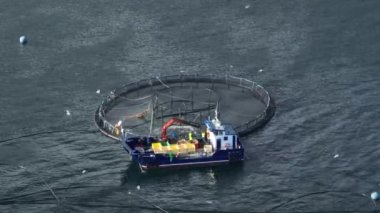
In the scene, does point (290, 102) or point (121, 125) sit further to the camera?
point (290, 102)

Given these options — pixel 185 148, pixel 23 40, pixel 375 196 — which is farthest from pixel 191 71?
pixel 375 196

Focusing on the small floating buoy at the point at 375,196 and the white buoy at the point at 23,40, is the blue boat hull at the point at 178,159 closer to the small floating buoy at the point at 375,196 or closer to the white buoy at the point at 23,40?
the small floating buoy at the point at 375,196

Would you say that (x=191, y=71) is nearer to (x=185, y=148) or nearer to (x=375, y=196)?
(x=185, y=148)

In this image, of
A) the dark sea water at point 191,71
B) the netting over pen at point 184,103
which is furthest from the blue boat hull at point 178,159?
the netting over pen at point 184,103

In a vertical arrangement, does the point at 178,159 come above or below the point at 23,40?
below

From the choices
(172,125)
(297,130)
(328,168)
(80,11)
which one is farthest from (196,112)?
(80,11)

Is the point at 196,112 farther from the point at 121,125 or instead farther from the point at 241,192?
the point at 241,192
